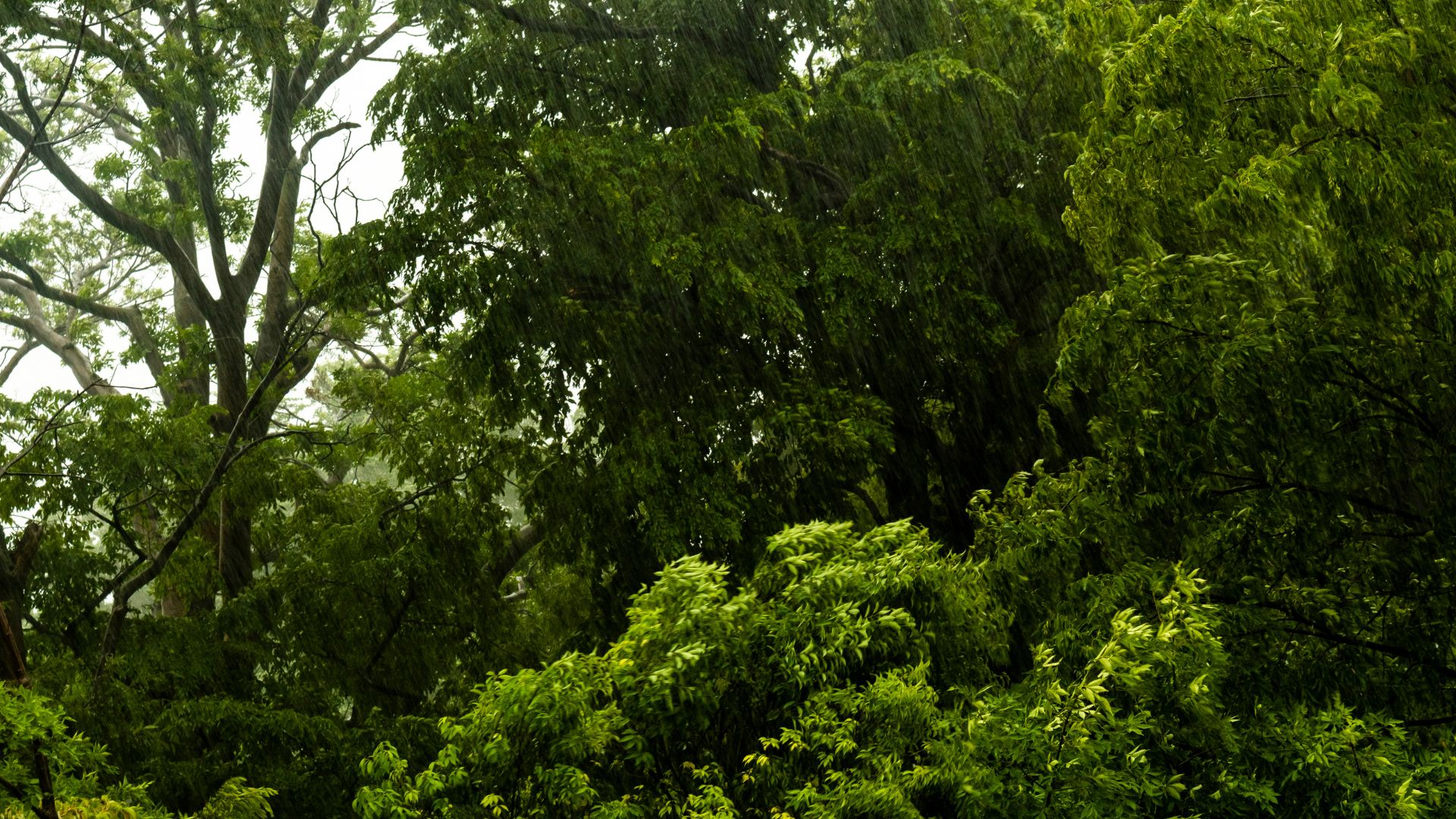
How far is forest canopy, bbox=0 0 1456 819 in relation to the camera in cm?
478

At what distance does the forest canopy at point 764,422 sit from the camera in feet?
15.7

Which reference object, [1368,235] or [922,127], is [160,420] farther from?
[1368,235]

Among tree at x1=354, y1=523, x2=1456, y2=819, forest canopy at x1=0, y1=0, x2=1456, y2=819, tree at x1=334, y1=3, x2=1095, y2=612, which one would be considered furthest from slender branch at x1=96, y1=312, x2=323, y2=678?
tree at x1=354, y1=523, x2=1456, y2=819

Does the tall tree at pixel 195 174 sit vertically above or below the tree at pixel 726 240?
above

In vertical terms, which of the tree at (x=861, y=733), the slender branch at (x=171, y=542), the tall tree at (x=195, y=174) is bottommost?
the tree at (x=861, y=733)

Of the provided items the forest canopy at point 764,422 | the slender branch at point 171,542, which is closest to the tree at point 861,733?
the forest canopy at point 764,422

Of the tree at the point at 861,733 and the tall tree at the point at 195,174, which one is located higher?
the tall tree at the point at 195,174

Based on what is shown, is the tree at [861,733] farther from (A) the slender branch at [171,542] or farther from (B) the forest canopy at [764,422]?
(A) the slender branch at [171,542]

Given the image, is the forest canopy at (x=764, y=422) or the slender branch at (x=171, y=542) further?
the slender branch at (x=171, y=542)

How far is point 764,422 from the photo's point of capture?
9.77 metres

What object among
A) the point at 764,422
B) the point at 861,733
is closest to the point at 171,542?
the point at 764,422

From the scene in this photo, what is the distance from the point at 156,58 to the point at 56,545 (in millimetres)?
4337

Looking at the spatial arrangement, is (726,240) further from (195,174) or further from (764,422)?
(195,174)

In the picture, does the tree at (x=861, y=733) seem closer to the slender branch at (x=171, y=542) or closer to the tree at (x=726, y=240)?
the tree at (x=726, y=240)
